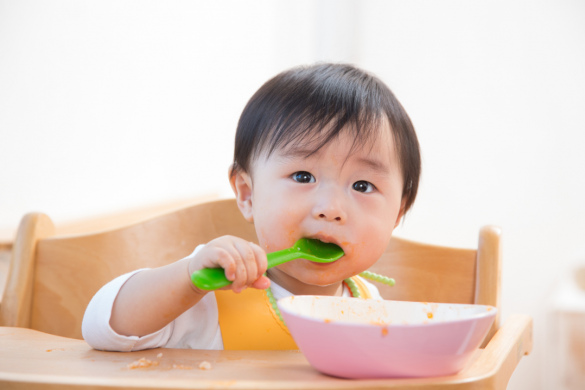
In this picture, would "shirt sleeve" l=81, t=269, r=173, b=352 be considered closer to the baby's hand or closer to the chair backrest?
the baby's hand

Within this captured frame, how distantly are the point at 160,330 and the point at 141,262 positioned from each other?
0.32 meters

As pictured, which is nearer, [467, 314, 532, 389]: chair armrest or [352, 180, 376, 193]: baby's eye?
[467, 314, 532, 389]: chair armrest

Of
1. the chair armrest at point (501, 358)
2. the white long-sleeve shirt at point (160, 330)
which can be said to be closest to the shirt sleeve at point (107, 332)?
the white long-sleeve shirt at point (160, 330)

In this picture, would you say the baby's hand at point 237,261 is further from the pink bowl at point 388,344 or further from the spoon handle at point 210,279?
the pink bowl at point 388,344

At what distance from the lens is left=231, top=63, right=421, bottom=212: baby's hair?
749 millimetres

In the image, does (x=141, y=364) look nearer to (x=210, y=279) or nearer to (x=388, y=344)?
(x=210, y=279)

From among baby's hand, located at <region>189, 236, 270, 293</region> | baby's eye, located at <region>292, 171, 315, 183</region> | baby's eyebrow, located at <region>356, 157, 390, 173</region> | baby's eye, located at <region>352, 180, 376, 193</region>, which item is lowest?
baby's hand, located at <region>189, 236, 270, 293</region>

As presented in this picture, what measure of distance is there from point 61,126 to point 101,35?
0.24 m

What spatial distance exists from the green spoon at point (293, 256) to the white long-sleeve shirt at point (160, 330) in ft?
0.34

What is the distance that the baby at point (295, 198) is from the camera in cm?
67

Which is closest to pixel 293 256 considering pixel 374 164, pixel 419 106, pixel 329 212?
pixel 329 212

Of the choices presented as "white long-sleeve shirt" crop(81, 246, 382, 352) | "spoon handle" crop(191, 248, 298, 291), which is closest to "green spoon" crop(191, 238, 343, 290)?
"spoon handle" crop(191, 248, 298, 291)

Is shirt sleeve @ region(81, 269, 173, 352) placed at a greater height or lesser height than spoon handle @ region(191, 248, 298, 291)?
lesser

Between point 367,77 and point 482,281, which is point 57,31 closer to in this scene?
point 367,77
